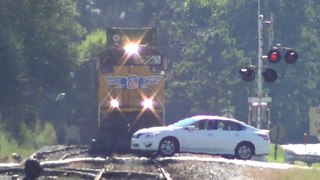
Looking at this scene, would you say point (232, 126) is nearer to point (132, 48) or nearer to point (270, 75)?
point (270, 75)

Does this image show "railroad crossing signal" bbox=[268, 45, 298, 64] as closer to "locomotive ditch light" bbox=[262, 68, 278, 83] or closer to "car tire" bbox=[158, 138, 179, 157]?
"locomotive ditch light" bbox=[262, 68, 278, 83]

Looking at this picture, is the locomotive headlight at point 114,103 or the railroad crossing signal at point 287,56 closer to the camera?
the railroad crossing signal at point 287,56

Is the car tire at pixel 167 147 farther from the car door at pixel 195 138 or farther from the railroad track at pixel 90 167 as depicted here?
the railroad track at pixel 90 167

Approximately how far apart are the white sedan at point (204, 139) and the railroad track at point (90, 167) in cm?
85

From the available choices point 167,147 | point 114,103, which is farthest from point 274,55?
A: point 114,103

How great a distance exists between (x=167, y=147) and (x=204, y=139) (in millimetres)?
1407

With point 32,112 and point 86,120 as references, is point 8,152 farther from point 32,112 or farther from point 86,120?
point 32,112

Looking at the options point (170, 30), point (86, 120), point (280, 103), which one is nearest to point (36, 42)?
point (86, 120)

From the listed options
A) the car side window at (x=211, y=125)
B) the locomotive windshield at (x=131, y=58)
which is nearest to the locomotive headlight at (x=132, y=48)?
the locomotive windshield at (x=131, y=58)

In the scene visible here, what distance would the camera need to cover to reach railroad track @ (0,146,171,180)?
96.7 ft

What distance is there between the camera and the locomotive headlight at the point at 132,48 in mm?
44719

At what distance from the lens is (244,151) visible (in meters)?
40.7

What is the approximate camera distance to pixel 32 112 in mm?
65812

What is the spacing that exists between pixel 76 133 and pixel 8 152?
13.8 m
